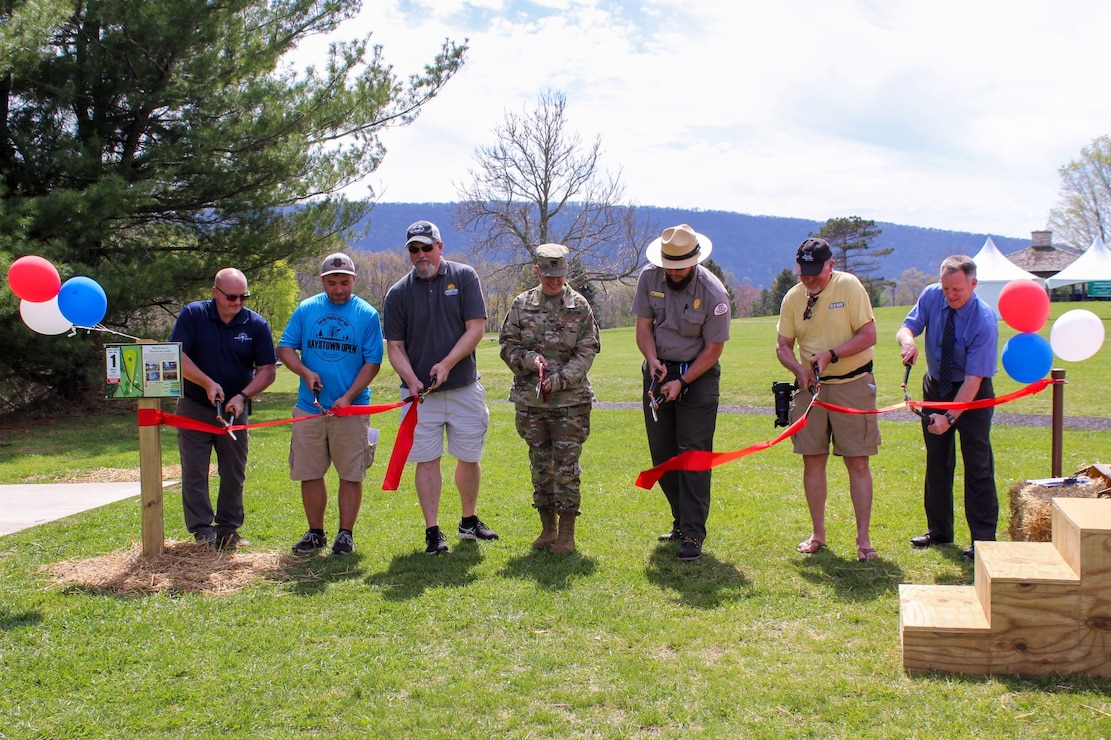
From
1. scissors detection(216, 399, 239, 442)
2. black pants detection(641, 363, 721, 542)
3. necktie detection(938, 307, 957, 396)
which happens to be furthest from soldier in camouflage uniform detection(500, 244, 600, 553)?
necktie detection(938, 307, 957, 396)

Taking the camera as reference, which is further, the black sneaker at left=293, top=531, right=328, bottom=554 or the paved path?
the paved path

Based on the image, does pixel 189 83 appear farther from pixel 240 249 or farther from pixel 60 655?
pixel 60 655

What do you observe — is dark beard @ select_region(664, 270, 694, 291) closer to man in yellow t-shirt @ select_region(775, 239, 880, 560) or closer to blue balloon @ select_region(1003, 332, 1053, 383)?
man in yellow t-shirt @ select_region(775, 239, 880, 560)

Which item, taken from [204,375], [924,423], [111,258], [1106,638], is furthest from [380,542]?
[111,258]

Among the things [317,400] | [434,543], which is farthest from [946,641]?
[317,400]

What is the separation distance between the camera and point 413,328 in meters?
5.84

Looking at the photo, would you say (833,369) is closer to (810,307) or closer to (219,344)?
(810,307)

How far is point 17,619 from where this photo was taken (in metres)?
4.53

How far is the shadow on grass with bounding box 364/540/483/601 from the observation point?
4.99m

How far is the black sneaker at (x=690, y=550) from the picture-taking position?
215 inches

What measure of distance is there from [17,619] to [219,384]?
6.36ft

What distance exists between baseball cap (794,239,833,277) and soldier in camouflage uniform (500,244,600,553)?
4.65 ft

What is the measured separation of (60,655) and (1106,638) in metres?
4.80

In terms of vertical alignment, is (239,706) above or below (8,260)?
below
